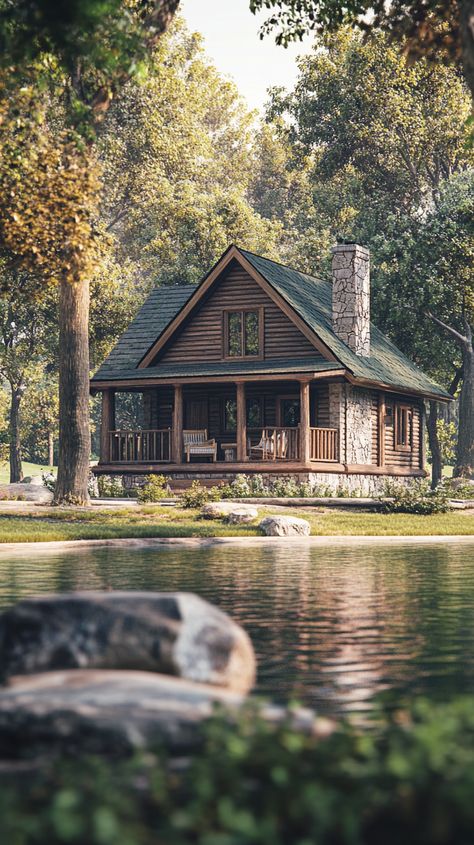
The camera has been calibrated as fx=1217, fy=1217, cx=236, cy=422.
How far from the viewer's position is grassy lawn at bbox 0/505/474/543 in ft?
83.1

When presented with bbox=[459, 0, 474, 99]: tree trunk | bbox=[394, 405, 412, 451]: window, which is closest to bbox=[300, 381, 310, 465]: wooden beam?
bbox=[394, 405, 412, 451]: window

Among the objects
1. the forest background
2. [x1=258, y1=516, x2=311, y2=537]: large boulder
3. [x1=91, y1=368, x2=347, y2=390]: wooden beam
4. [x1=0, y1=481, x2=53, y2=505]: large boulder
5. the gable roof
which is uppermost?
the forest background

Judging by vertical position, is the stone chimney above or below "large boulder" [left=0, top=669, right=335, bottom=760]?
above

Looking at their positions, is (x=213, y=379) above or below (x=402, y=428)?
above

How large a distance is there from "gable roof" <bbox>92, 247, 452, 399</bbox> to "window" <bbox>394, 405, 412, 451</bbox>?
46.8 inches

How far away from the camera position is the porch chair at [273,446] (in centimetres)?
3975

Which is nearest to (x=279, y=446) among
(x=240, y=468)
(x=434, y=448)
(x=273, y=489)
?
(x=240, y=468)

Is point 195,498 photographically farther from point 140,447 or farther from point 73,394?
point 140,447

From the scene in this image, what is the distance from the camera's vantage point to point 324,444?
4047 centimetres

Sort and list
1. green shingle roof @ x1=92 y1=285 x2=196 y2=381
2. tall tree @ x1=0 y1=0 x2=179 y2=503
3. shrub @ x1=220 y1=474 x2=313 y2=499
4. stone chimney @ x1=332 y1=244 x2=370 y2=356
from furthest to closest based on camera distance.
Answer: green shingle roof @ x1=92 y1=285 x2=196 y2=381 → stone chimney @ x1=332 y1=244 x2=370 y2=356 → shrub @ x1=220 y1=474 x2=313 y2=499 → tall tree @ x1=0 y1=0 x2=179 y2=503

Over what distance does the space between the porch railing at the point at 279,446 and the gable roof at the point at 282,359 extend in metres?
2.13

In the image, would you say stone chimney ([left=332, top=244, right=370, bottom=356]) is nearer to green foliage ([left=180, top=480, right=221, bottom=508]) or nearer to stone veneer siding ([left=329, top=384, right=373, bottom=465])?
stone veneer siding ([left=329, top=384, right=373, bottom=465])

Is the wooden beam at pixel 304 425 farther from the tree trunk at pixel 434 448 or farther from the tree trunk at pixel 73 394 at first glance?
the tree trunk at pixel 434 448

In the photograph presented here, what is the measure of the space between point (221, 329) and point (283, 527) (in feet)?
57.1
